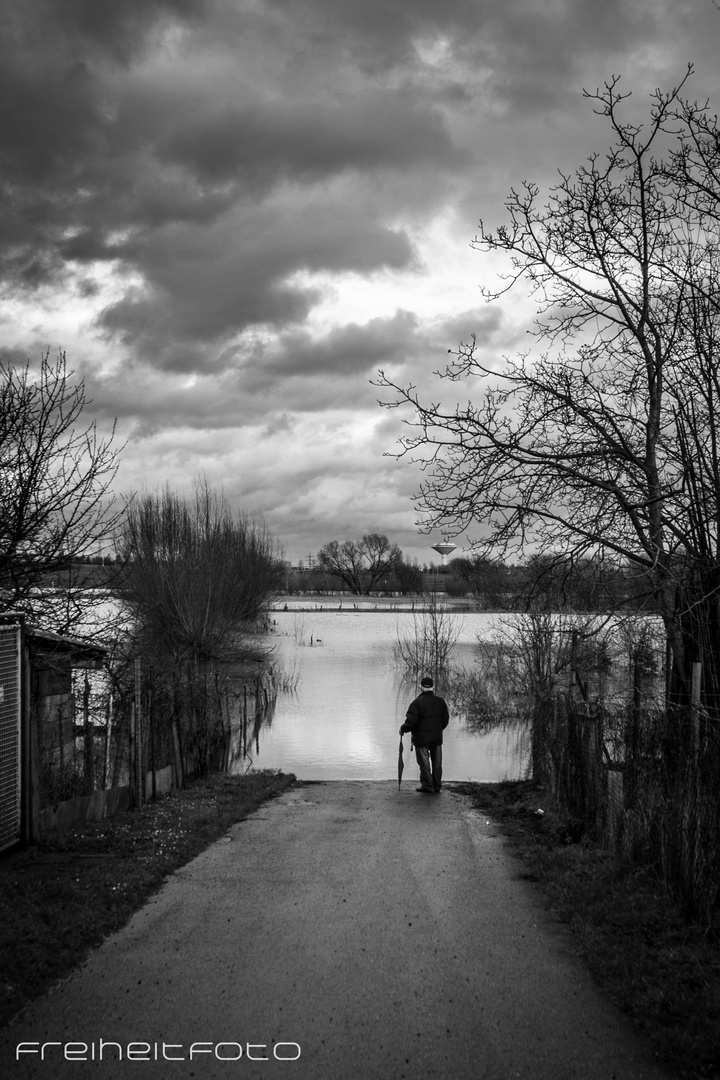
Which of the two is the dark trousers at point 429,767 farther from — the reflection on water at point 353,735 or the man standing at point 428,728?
the reflection on water at point 353,735

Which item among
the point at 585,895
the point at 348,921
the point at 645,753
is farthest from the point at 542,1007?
the point at 645,753

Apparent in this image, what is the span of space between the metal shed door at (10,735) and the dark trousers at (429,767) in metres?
7.79

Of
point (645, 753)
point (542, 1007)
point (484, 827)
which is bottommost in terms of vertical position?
point (484, 827)

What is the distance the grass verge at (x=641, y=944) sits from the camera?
479 centimetres

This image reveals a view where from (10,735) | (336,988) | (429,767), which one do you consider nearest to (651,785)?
(336,988)

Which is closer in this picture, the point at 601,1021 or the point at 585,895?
the point at 601,1021

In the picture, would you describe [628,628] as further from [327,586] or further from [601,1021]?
[327,586]

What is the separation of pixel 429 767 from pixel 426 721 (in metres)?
0.90

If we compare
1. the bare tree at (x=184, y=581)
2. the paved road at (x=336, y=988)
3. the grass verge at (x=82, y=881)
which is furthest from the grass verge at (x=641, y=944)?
the bare tree at (x=184, y=581)

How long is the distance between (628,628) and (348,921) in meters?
6.30

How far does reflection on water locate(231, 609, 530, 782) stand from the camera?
22.9 metres

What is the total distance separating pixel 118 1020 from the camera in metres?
4.95

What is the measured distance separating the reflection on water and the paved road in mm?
12736

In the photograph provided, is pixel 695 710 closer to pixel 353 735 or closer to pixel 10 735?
pixel 10 735
